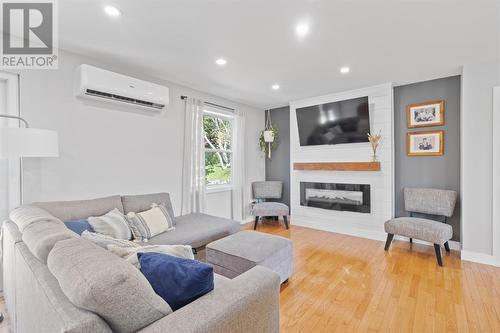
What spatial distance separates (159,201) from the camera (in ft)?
10.1

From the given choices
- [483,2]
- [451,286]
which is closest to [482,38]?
[483,2]

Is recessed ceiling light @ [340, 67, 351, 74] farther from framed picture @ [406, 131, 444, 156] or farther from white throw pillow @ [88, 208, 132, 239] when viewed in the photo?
white throw pillow @ [88, 208, 132, 239]

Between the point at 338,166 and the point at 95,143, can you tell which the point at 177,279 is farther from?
the point at 338,166

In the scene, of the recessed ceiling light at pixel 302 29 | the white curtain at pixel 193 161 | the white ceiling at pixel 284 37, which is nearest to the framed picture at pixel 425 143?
the white ceiling at pixel 284 37

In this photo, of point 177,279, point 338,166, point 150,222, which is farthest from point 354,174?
point 177,279

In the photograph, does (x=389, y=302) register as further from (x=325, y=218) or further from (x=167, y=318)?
(x=325, y=218)

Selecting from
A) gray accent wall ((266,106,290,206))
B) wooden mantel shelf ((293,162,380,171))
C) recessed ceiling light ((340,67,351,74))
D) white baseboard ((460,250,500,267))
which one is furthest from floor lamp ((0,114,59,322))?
white baseboard ((460,250,500,267))

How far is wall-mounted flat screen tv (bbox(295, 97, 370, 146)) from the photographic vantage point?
3.88 metres

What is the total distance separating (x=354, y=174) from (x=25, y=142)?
13.7 ft

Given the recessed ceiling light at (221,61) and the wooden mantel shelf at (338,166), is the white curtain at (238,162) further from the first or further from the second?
the recessed ceiling light at (221,61)

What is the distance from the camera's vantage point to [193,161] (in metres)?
3.73

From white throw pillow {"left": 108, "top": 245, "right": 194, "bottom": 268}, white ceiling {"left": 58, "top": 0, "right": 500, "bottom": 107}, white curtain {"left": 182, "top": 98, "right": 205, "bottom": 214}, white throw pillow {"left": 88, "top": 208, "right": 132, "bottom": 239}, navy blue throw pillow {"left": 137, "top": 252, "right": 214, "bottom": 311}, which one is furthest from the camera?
white curtain {"left": 182, "top": 98, "right": 205, "bottom": 214}

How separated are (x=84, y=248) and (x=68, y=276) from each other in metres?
0.19

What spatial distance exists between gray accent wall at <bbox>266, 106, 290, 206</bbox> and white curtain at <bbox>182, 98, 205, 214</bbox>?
198cm
